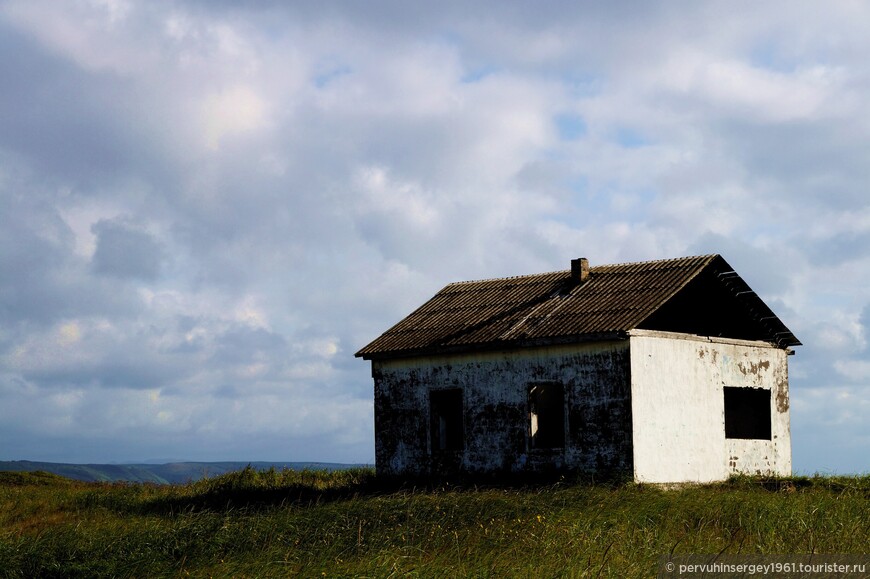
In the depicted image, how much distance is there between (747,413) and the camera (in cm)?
2127

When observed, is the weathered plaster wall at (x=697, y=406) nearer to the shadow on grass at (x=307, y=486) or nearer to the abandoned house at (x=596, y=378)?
the abandoned house at (x=596, y=378)

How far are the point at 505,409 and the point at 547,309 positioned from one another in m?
2.24

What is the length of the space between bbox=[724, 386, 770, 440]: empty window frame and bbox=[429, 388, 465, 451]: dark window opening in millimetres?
5524

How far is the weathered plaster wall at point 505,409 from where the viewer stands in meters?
17.6

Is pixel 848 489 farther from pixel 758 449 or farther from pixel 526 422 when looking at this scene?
pixel 526 422

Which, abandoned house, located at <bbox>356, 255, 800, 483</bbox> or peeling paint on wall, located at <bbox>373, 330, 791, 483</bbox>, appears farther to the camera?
abandoned house, located at <bbox>356, 255, 800, 483</bbox>

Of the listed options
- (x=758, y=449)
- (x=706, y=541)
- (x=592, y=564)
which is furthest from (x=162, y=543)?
(x=758, y=449)

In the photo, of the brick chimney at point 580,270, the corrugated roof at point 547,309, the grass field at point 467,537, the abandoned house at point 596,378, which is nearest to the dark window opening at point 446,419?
the abandoned house at point 596,378

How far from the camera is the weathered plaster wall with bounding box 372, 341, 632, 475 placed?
17578mm

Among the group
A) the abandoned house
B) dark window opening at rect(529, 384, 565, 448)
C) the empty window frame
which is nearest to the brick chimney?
the abandoned house

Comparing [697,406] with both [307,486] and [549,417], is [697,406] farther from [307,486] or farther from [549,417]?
[307,486]

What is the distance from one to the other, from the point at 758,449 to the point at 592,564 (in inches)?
478

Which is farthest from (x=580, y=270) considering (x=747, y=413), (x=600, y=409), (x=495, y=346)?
(x=747, y=413)

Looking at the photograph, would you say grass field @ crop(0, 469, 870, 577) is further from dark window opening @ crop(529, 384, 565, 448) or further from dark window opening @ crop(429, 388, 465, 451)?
dark window opening @ crop(429, 388, 465, 451)
